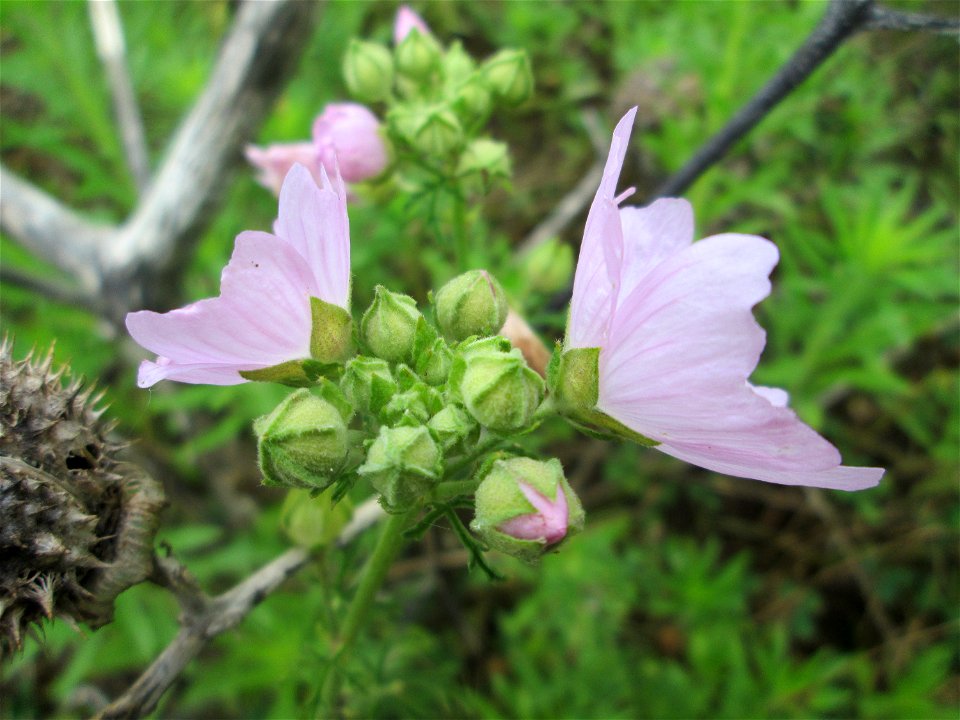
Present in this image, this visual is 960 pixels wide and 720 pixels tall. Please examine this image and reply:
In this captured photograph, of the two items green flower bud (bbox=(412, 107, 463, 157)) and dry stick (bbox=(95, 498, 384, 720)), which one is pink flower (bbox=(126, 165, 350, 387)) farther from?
green flower bud (bbox=(412, 107, 463, 157))

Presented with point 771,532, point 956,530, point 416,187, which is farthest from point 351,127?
point 956,530

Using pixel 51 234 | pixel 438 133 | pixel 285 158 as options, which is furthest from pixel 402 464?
pixel 51 234

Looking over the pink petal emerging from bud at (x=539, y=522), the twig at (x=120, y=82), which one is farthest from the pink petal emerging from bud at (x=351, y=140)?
the twig at (x=120, y=82)

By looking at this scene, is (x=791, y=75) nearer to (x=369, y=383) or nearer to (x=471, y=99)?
(x=471, y=99)

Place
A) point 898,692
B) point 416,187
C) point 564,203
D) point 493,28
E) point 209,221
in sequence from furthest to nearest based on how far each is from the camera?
point 493,28 < point 564,203 < point 898,692 < point 209,221 < point 416,187

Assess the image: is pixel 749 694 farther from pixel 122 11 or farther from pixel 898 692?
pixel 122 11
